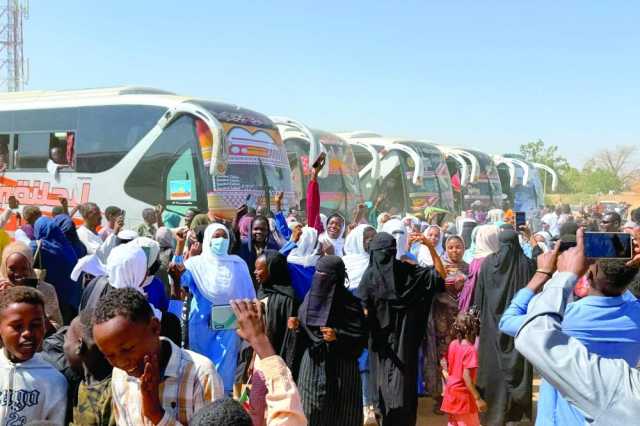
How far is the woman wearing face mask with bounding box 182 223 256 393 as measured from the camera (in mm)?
4930

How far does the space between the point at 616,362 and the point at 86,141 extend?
1236 cm

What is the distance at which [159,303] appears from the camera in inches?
170

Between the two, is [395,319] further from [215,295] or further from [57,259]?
[57,259]

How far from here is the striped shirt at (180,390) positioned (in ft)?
6.24

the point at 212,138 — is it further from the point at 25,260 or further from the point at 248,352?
the point at 25,260

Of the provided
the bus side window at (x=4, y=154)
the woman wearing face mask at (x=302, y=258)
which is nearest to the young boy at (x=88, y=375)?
the woman wearing face mask at (x=302, y=258)

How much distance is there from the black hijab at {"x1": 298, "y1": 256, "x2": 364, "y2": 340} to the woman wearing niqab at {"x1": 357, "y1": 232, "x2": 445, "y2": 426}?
566 mm

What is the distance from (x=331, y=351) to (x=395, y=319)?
823 mm

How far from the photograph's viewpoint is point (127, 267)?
12.1 feet

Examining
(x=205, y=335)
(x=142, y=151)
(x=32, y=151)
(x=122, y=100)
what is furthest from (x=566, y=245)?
(x=32, y=151)

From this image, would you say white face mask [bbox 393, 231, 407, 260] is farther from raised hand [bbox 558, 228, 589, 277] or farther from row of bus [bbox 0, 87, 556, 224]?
raised hand [bbox 558, 228, 589, 277]

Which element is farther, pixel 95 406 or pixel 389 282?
pixel 389 282

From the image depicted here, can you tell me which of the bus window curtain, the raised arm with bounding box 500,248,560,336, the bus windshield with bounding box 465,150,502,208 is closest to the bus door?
the bus window curtain

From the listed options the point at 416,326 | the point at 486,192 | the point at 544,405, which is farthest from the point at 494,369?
the point at 486,192
